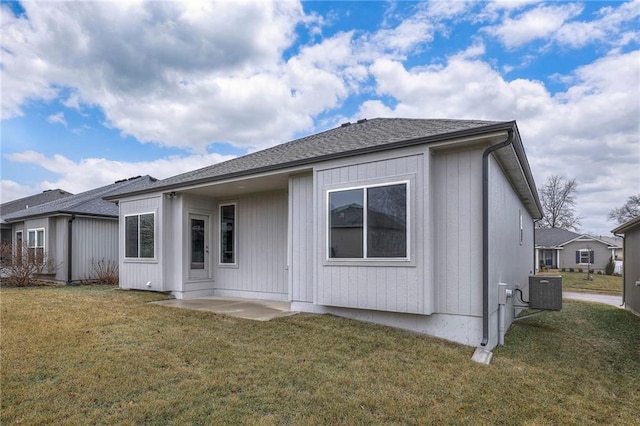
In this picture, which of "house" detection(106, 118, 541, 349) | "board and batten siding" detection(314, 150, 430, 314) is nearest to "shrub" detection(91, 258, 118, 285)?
"house" detection(106, 118, 541, 349)

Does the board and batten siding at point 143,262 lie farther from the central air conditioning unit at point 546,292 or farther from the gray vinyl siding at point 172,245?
the central air conditioning unit at point 546,292

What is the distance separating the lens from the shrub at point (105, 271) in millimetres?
12984

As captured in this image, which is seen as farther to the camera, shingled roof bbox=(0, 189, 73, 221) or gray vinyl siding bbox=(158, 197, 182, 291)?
shingled roof bbox=(0, 189, 73, 221)

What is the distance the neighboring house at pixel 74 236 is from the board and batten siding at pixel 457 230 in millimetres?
11391

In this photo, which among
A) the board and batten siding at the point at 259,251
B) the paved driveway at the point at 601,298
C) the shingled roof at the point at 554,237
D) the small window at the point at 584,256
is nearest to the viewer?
the board and batten siding at the point at 259,251

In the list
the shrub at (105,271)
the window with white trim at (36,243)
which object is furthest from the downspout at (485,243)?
the window with white trim at (36,243)

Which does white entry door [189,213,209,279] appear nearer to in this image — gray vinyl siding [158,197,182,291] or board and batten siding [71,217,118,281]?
gray vinyl siding [158,197,182,291]

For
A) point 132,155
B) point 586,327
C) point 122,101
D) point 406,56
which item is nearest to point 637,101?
point 406,56

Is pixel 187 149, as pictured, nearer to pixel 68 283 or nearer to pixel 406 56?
pixel 68 283

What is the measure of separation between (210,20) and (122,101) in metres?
6.31

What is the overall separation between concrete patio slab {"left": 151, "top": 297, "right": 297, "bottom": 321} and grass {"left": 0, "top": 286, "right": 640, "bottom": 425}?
0.47m

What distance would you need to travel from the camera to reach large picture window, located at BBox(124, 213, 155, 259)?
9570mm

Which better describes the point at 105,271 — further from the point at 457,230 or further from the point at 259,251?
the point at 457,230

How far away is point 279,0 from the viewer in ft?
30.3
